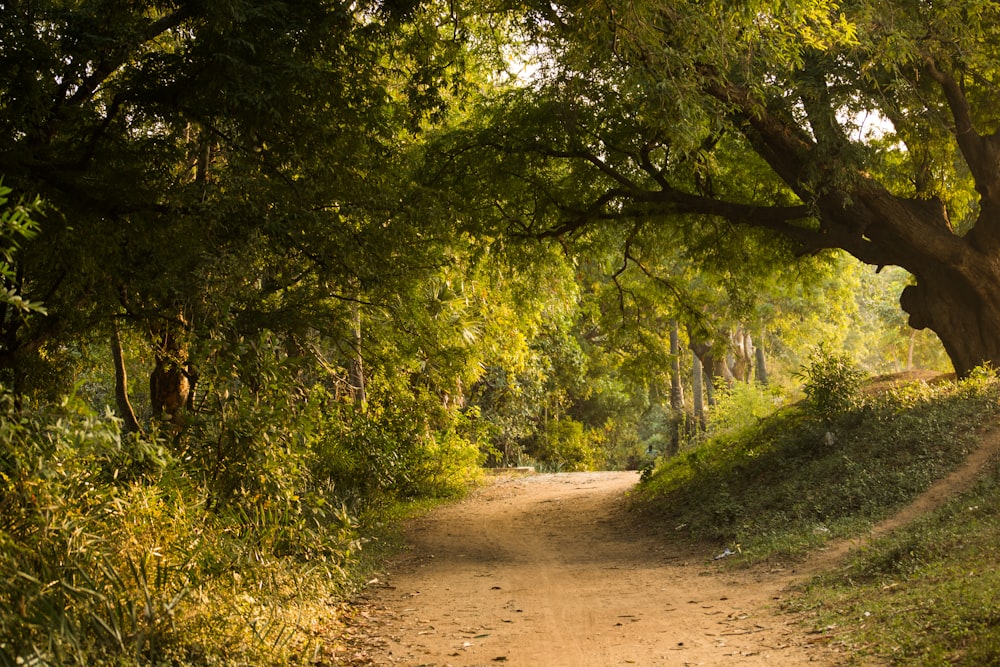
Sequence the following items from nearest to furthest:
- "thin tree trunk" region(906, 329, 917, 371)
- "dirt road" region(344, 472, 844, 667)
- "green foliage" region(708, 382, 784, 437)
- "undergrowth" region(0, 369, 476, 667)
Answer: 1. "undergrowth" region(0, 369, 476, 667)
2. "dirt road" region(344, 472, 844, 667)
3. "green foliage" region(708, 382, 784, 437)
4. "thin tree trunk" region(906, 329, 917, 371)

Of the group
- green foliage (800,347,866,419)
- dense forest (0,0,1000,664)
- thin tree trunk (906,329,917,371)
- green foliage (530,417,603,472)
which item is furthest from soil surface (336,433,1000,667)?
thin tree trunk (906,329,917,371)

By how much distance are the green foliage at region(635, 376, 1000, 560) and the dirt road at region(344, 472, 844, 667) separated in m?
0.77

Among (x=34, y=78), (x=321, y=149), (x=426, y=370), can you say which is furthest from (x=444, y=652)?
(x=426, y=370)

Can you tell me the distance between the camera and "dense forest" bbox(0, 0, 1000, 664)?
18.2ft

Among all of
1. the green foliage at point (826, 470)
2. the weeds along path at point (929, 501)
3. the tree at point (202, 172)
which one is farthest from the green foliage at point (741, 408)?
the tree at point (202, 172)

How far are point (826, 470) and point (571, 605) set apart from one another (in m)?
4.96

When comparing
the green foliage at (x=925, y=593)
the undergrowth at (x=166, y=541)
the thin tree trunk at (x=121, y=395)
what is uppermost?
the thin tree trunk at (x=121, y=395)

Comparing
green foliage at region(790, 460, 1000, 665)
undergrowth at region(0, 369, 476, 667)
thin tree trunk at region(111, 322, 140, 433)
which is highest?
thin tree trunk at region(111, 322, 140, 433)

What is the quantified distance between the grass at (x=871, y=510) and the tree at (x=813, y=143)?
223cm

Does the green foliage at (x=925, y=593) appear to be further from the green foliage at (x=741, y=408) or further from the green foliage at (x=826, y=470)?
the green foliage at (x=741, y=408)

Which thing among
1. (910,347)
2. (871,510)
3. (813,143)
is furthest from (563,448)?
(871,510)

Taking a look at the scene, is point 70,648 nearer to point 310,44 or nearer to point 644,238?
point 310,44

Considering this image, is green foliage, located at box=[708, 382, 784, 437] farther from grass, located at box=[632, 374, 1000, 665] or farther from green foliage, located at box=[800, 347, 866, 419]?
green foliage, located at box=[800, 347, 866, 419]

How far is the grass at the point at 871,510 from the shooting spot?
5602mm
